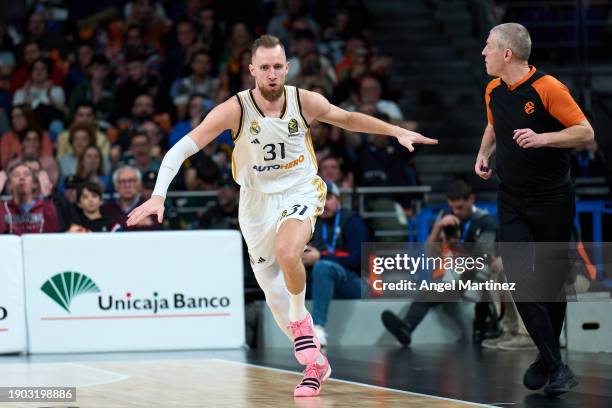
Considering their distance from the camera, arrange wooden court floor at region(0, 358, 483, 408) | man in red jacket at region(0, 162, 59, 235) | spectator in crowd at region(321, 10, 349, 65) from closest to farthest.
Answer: wooden court floor at region(0, 358, 483, 408), man in red jacket at region(0, 162, 59, 235), spectator in crowd at region(321, 10, 349, 65)

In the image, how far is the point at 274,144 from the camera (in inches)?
293

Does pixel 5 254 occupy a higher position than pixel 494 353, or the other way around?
pixel 5 254

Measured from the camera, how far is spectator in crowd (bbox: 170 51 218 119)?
1475cm

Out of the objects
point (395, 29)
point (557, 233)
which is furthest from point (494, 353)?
point (395, 29)

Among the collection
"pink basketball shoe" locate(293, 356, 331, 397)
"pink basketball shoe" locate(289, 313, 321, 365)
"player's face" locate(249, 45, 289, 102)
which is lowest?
"pink basketball shoe" locate(293, 356, 331, 397)

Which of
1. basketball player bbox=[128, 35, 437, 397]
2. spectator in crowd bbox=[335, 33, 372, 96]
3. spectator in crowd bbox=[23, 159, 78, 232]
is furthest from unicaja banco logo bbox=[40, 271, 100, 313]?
spectator in crowd bbox=[335, 33, 372, 96]

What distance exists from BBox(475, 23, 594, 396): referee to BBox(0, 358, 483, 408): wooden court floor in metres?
0.80

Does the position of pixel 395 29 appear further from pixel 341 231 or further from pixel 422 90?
pixel 341 231

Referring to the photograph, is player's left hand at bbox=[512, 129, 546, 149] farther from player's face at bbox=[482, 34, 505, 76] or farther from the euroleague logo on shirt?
the euroleague logo on shirt

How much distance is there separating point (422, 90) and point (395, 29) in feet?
5.10

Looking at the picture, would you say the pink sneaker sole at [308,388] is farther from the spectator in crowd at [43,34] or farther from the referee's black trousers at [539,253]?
the spectator in crowd at [43,34]

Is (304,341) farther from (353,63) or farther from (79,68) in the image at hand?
(79,68)

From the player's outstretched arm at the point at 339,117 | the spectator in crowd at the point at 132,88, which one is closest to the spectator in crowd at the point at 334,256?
the player's outstretched arm at the point at 339,117

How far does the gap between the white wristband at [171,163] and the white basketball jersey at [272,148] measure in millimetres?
375
